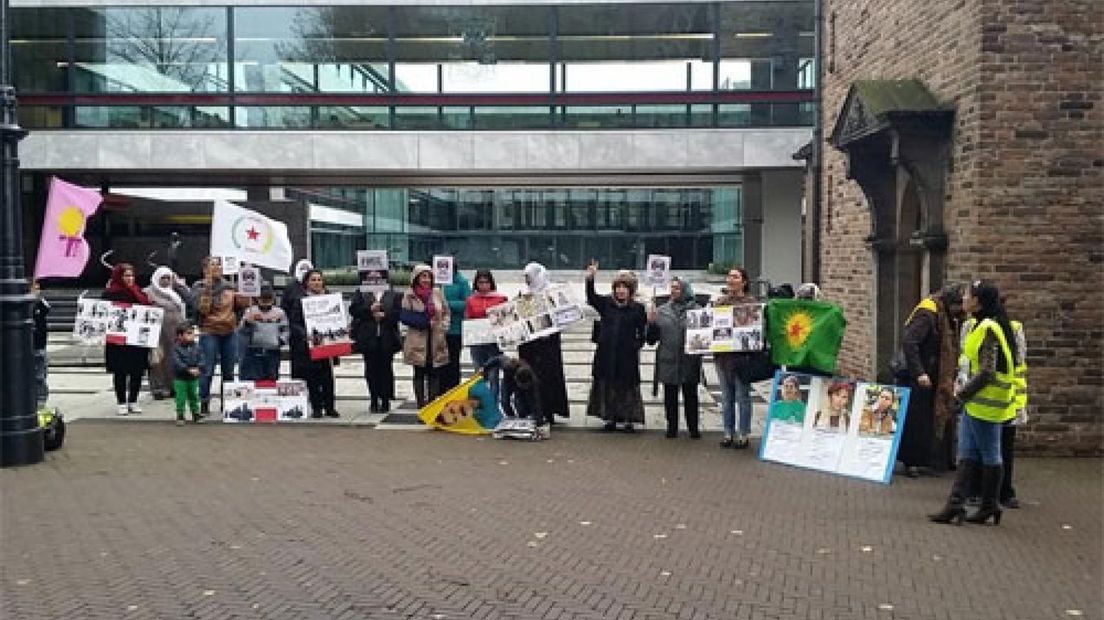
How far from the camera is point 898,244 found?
11.7 m

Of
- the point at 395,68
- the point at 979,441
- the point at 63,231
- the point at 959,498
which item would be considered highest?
the point at 395,68

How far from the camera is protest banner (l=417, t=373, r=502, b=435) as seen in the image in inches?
436

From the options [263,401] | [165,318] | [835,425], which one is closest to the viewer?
[835,425]

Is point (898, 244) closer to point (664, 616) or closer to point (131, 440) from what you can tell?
point (664, 616)

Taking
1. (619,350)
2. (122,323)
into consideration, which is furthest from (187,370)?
(619,350)

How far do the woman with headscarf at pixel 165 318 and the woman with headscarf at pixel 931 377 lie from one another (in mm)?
8441

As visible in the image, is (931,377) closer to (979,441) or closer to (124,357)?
(979,441)

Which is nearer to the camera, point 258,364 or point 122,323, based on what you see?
point 122,323

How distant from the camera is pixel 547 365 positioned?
11.4 metres

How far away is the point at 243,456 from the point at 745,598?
568 cm

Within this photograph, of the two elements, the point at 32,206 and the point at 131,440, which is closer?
the point at 131,440

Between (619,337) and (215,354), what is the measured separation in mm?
4871

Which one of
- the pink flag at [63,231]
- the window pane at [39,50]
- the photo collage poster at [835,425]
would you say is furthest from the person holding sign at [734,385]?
the window pane at [39,50]

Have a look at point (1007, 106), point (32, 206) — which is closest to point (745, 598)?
point (1007, 106)
